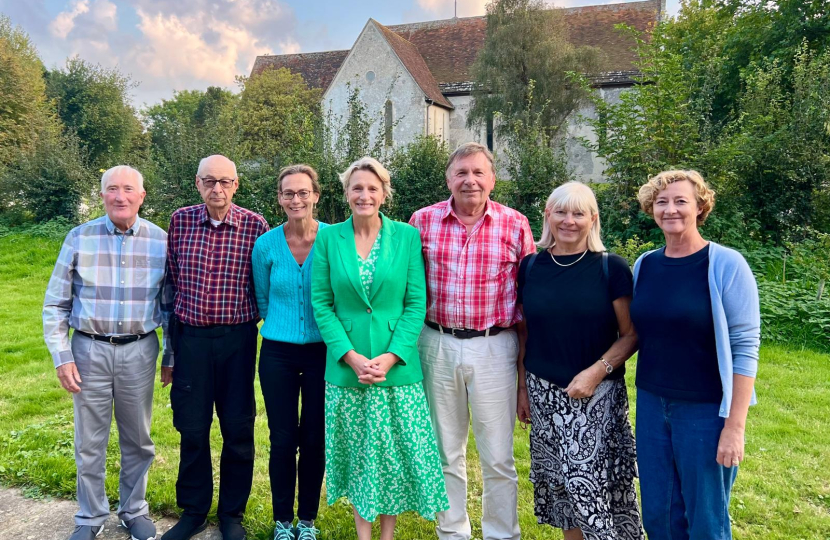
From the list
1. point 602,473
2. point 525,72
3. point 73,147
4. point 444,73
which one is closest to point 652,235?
point 602,473

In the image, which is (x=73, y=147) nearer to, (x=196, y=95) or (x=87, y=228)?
(x=87, y=228)

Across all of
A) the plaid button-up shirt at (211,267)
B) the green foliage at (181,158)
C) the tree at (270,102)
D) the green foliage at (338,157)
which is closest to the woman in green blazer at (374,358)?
the plaid button-up shirt at (211,267)

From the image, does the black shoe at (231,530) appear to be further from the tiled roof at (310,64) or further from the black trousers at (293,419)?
the tiled roof at (310,64)

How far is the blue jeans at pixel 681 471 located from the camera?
244 cm

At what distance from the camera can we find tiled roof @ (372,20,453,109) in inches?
1070

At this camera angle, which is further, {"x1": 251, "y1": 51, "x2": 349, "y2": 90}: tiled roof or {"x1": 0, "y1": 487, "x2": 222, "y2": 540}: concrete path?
{"x1": 251, "y1": 51, "x2": 349, "y2": 90}: tiled roof

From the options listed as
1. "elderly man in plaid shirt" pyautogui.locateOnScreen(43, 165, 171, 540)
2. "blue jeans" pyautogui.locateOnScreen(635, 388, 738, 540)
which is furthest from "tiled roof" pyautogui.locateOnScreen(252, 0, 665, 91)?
"blue jeans" pyautogui.locateOnScreen(635, 388, 738, 540)

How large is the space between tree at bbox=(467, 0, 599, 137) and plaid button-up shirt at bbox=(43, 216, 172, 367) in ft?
67.8

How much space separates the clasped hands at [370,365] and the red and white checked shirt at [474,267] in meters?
0.44

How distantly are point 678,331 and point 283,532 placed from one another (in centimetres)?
250

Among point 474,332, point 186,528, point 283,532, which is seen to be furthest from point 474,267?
point 186,528

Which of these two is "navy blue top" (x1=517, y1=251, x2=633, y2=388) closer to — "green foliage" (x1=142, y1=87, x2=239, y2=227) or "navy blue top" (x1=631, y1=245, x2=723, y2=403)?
"navy blue top" (x1=631, y1=245, x2=723, y2=403)

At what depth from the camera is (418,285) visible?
10.1 ft

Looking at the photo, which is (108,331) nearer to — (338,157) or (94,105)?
(338,157)
